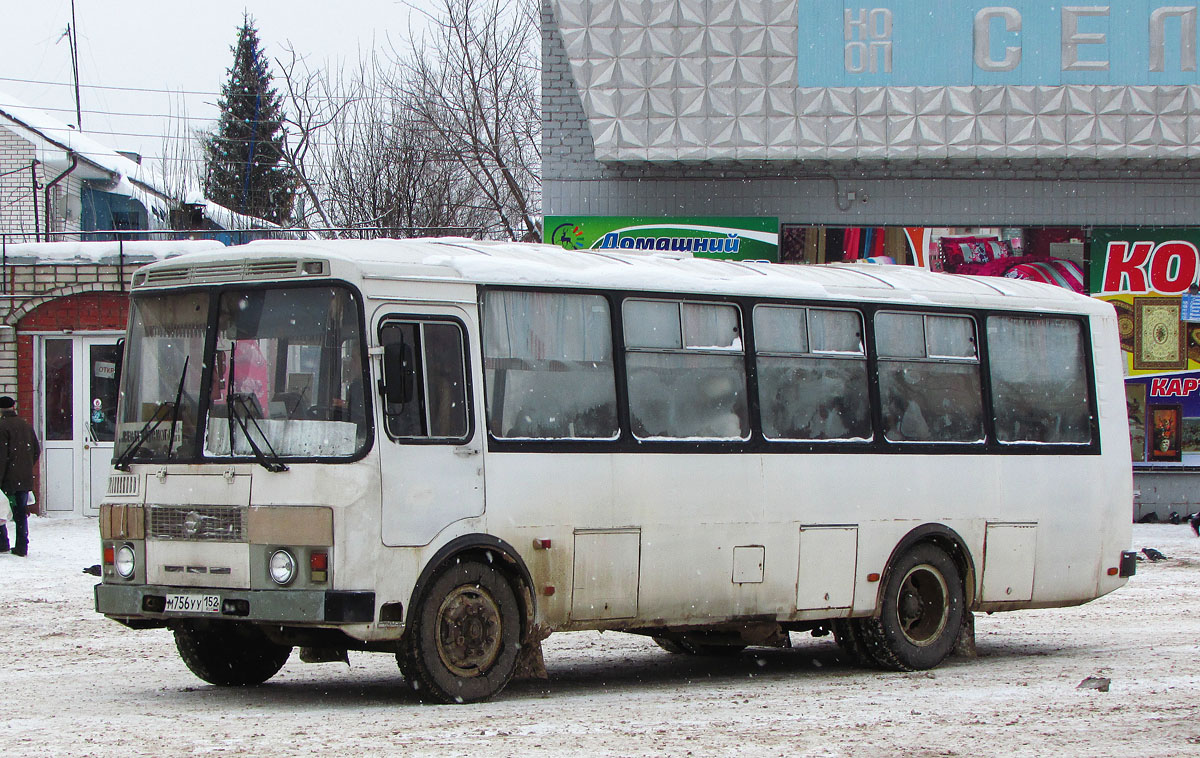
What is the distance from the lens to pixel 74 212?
1518 inches

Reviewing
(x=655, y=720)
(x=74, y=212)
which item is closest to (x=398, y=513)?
(x=655, y=720)

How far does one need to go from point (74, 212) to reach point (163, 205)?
11.6ft

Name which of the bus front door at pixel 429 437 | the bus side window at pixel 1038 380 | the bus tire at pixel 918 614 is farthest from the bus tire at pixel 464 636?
the bus side window at pixel 1038 380

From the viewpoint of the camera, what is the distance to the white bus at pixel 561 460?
9148 mm

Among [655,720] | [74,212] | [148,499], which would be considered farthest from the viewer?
[74,212]

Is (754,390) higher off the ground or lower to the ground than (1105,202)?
lower

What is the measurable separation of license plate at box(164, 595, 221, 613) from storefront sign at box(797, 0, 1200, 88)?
13.7 metres

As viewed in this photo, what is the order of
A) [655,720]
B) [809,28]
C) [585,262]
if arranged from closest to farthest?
[655,720] → [585,262] → [809,28]

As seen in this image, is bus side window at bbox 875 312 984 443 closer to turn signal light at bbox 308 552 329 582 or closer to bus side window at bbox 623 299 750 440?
bus side window at bbox 623 299 750 440

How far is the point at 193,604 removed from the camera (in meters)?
9.29

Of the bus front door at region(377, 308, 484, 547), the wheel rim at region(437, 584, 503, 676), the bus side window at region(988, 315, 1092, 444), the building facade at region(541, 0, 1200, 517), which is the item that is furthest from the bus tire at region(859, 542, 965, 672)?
the building facade at region(541, 0, 1200, 517)

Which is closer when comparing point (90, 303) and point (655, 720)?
point (655, 720)

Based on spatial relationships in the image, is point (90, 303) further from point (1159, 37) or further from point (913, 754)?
point (913, 754)

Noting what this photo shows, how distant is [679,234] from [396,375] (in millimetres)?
13394
